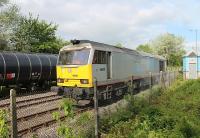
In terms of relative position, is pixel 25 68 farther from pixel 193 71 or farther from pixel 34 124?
pixel 193 71

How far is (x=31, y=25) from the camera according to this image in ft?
169

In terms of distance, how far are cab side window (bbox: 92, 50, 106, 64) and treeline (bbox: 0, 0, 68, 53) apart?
1236 inches

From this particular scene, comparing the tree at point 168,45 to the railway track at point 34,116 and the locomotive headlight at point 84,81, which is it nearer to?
the railway track at point 34,116

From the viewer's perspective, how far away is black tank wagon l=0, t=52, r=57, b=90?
21.0 metres

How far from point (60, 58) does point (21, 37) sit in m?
33.7

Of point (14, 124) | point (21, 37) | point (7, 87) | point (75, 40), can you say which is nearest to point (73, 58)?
point (75, 40)

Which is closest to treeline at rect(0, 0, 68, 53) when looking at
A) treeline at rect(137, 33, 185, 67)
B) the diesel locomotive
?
the diesel locomotive

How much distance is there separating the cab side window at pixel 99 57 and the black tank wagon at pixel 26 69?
6390 mm

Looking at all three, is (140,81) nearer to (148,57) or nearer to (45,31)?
(148,57)

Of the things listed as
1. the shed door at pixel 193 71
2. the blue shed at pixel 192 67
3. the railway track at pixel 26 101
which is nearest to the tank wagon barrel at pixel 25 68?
the railway track at pixel 26 101

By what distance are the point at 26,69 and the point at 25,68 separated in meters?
0.15

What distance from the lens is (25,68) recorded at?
22797 millimetres

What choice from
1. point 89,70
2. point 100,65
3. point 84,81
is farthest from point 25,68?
point 89,70

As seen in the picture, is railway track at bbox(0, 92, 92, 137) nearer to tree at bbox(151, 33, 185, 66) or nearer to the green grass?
the green grass
